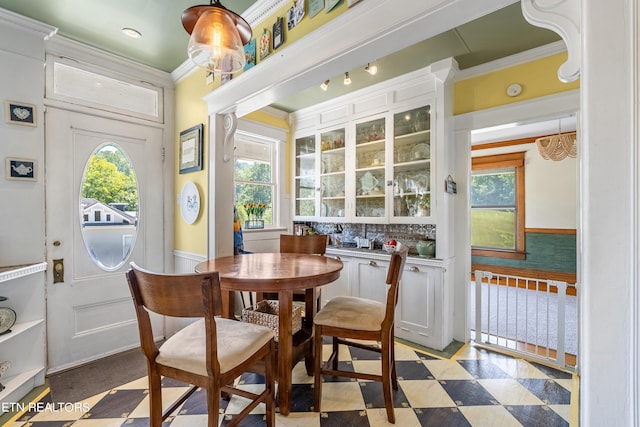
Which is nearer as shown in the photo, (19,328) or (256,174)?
(19,328)

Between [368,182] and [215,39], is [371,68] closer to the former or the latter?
[368,182]

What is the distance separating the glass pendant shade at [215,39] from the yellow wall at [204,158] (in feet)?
4.18

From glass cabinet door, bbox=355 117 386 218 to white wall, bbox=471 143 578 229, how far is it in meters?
3.43

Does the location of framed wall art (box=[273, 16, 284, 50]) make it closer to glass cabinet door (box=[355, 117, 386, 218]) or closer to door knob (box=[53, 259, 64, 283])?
glass cabinet door (box=[355, 117, 386, 218])

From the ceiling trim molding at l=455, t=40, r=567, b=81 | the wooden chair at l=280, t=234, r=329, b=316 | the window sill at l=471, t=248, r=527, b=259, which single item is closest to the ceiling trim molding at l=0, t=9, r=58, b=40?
the wooden chair at l=280, t=234, r=329, b=316

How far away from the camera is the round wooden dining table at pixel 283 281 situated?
146 cm

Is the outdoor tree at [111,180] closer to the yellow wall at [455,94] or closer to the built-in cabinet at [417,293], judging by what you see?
the yellow wall at [455,94]

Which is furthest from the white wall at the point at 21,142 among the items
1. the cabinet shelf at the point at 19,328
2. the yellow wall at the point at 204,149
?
the yellow wall at the point at 204,149

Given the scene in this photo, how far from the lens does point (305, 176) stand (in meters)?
3.82

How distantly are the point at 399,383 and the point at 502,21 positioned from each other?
2.66 m

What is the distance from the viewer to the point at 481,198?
547cm

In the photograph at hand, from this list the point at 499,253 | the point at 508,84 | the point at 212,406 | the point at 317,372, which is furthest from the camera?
the point at 499,253

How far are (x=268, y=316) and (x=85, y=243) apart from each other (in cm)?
183

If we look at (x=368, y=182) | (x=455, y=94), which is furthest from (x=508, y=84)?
(x=368, y=182)
